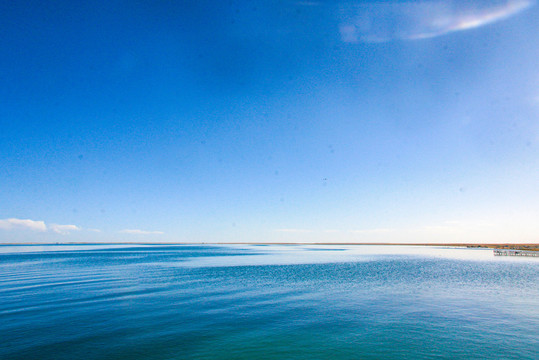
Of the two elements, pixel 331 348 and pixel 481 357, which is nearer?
pixel 481 357

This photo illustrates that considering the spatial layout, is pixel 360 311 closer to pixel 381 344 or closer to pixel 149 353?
pixel 381 344

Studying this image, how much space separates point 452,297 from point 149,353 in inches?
1121

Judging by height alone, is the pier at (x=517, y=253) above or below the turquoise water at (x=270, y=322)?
below

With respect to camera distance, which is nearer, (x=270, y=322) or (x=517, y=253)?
(x=270, y=322)

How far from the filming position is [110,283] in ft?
125

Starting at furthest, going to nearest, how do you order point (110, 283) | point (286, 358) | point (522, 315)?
1. point (110, 283)
2. point (522, 315)
3. point (286, 358)

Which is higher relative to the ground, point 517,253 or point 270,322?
point 270,322

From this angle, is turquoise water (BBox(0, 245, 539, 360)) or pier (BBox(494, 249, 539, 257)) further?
pier (BBox(494, 249, 539, 257))

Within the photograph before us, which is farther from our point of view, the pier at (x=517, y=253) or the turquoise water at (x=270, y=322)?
the pier at (x=517, y=253)

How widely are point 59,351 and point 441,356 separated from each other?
800 inches

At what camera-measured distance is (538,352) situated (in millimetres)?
15133

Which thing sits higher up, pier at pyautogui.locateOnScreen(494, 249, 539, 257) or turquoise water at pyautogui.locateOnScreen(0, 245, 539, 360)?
turquoise water at pyautogui.locateOnScreen(0, 245, 539, 360)

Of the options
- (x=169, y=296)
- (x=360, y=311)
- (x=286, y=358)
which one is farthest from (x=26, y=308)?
(x=360, y=311)

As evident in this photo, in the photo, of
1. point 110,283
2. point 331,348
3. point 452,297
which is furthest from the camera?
point 110,283
